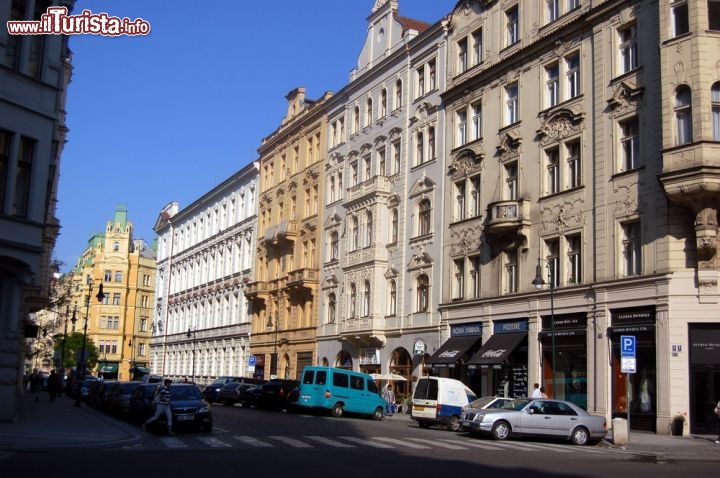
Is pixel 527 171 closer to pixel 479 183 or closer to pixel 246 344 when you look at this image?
pixel 479 183

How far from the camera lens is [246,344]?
7181cm

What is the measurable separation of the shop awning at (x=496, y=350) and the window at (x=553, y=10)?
13.9 m

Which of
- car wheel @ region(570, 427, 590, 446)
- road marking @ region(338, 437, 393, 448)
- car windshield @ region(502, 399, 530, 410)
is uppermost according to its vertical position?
car windshield @ region(502, 399, 530, 410)

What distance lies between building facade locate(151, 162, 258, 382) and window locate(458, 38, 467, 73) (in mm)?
31307

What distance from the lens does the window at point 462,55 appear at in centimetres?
4497

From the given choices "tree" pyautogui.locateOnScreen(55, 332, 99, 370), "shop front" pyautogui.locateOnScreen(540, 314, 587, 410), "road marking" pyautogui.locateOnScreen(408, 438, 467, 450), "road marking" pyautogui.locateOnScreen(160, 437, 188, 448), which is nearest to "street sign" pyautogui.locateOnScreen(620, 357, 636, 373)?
"road marking" pyautogui.locateOnScreen(408, 438, 467, 450)

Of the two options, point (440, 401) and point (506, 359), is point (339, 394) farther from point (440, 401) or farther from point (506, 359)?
point (440, 401)

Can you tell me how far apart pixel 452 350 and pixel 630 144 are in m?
13.5

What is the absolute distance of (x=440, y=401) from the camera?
32.0 meters

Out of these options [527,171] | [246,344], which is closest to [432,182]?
[527,171]

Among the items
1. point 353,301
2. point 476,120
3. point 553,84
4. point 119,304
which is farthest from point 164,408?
point 119,304

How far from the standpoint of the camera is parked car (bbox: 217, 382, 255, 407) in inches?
1908

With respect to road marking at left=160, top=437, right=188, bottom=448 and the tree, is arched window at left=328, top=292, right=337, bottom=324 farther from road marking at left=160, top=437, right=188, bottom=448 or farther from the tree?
the tree

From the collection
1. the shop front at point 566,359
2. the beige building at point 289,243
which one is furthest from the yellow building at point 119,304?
the shop front at point 566,359
